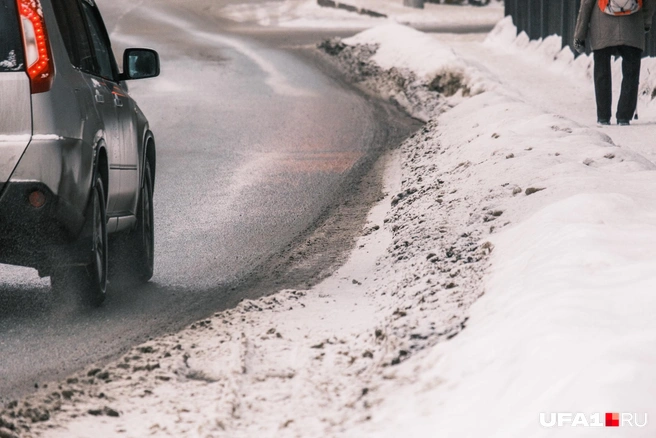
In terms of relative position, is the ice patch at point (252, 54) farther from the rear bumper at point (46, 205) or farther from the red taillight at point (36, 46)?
the rear bumper at point (46, 205)

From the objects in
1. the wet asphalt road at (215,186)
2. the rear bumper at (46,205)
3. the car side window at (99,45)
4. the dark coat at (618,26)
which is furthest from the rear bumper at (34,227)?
the dark coat at (618,26)

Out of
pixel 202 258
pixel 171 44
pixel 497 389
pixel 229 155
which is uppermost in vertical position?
pixel 497 389

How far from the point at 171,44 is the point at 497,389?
81.6 ft

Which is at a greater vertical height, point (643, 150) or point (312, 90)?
point (643, 150)

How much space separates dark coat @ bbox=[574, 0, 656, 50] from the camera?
1321 cm

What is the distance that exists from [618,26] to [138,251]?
773 centimetres

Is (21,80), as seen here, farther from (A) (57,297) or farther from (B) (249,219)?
(B) (249,219)

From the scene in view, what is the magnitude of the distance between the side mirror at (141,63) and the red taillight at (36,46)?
1.31 metres

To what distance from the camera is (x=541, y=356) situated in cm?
412

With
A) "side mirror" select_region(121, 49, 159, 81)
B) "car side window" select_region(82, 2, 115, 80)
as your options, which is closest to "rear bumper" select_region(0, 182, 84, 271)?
"car side window" select_region(82, 2, 115, 80)

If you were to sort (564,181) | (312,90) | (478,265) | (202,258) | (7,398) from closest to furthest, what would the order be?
(7,398), (478,265), (564,181), (202,258), (312,90)

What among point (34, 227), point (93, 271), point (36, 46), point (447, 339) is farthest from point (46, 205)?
point (447, 339)

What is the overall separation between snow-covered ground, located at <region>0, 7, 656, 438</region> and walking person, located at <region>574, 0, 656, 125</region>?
508cm

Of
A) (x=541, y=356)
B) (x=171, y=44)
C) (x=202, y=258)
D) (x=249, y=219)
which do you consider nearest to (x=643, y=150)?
(x=249, y=219)
